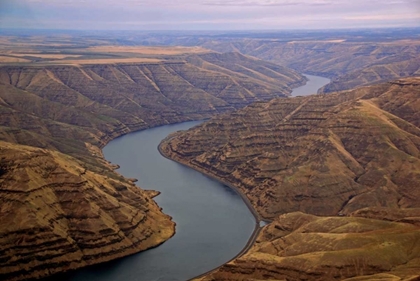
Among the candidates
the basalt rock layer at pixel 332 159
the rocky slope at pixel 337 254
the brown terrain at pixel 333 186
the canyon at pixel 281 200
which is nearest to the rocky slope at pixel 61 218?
the canyon at pixel 281 200

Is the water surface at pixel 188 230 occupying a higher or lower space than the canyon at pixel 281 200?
lower

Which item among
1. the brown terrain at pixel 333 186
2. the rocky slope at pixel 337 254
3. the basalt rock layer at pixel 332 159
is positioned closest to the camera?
the rocky slope at pixel 337 254

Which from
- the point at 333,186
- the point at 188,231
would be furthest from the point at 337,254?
the point at 333,186

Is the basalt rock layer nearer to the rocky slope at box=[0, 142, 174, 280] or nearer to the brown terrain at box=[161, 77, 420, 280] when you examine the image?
the brown terrain at box=[161, 77, 420, 280]

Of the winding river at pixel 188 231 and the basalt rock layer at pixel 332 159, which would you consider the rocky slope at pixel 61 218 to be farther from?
the basalt rock layer at pixel 332 159

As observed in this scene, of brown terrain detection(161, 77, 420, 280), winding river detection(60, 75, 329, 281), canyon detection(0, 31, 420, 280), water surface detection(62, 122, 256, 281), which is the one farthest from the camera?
water surface detection(62, 122, 256, 281)

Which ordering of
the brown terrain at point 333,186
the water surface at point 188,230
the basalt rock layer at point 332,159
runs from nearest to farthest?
the brown terrain at point 333,186 → the water surface at point 188,230 → the basalt rock layer at point 332,159

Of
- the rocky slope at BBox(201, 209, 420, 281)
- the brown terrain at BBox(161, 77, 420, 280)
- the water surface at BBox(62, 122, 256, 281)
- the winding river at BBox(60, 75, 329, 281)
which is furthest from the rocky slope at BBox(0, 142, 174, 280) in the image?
the brown terrain at BBox(161, 77, 420, 280)
